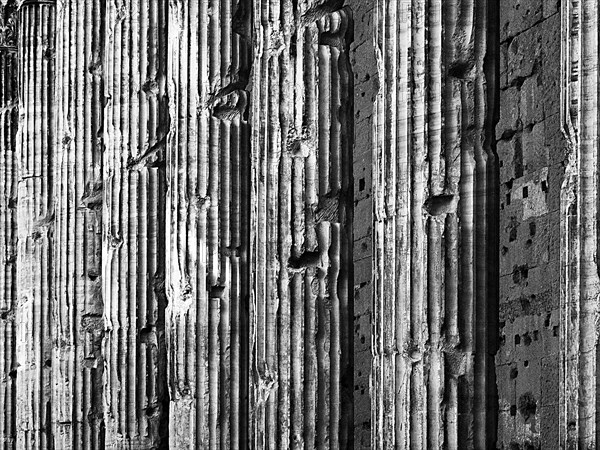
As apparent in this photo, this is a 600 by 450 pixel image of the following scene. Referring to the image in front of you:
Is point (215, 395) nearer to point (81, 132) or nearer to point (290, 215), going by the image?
point (290, 215)

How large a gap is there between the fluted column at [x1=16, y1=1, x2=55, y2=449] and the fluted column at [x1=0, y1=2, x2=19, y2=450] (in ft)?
7.52

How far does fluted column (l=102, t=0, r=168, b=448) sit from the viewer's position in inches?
771

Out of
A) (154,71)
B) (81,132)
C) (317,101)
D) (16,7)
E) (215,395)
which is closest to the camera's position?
(317,101)

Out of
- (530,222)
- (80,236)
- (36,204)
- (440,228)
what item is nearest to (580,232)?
(440,228)

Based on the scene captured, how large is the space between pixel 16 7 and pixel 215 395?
8.82 metres

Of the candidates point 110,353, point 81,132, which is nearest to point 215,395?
point 110,353

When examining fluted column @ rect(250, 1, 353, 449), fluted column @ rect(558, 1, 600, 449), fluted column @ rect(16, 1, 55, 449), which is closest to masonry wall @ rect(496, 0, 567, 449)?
fluted column @ rect(250, 1, 353, 449)

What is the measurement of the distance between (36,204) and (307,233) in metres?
8.27

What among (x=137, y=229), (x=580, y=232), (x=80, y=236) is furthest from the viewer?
(x=80, y=236)

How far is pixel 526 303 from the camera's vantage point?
62.4 ft

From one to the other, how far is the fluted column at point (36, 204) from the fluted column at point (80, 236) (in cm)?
133

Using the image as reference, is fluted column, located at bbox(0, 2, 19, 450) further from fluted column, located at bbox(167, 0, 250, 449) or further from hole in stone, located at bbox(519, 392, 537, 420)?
hole in stone, located at bbox(519, 392, 537, 420)

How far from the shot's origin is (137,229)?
19734 mm

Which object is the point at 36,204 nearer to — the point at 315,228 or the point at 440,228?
the point at 315,228
